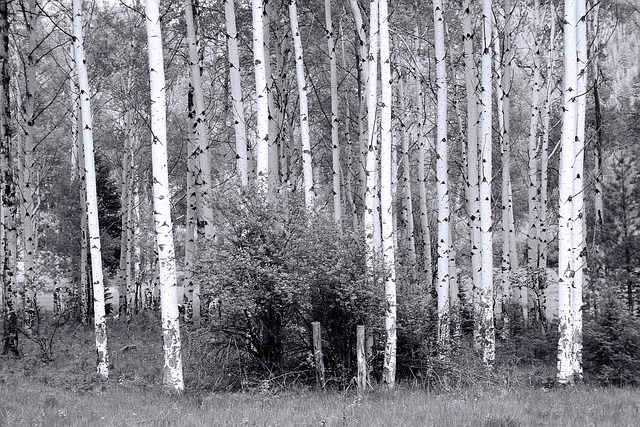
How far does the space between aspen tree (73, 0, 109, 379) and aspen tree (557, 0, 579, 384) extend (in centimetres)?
775

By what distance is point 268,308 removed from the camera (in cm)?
941

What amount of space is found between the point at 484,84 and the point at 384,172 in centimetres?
344

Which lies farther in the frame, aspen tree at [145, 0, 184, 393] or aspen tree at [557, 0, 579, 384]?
aspen tree at [557, 0, 579, 384]

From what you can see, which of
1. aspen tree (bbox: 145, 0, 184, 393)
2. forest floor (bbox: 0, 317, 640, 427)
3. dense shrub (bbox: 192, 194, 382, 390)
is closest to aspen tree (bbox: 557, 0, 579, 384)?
forest floor (bbox: 0, 317, 640, 427)

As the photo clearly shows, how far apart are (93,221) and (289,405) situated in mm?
5355

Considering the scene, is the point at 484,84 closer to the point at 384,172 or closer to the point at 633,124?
the point at 384,172

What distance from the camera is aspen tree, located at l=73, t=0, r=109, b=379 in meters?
10.6

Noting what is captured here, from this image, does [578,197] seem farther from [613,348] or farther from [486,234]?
[613,348]

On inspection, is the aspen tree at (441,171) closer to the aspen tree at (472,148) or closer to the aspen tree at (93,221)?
the aspen tree at (472,148)

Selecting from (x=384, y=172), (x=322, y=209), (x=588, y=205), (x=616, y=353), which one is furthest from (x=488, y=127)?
(x=588, y=205)

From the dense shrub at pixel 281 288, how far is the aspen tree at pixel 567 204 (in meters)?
2.96

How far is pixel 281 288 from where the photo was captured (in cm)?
895

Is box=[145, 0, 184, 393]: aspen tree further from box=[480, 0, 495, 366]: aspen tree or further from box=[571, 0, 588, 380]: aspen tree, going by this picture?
box=[571, 0, 588, 380]: aspen tree

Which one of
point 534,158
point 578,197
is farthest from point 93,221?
point 534,158
